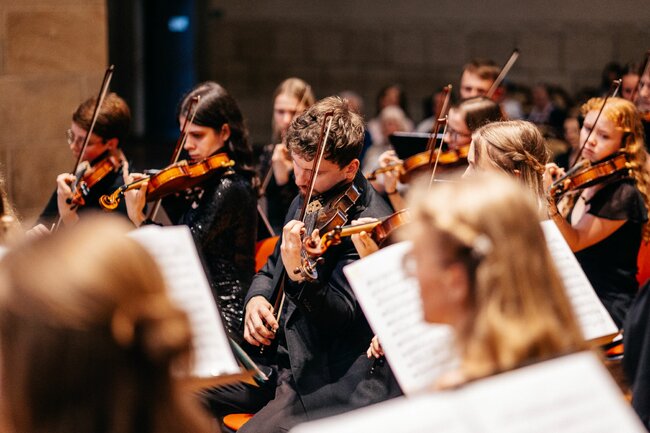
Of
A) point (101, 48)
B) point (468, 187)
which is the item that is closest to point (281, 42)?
point (101, 48)

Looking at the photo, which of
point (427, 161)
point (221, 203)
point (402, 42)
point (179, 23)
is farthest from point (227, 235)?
point (179, 23)

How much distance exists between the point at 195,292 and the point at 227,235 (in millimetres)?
1469

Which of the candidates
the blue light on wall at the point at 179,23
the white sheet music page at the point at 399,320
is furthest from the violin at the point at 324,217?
the blue light on wall at the point at 179,23

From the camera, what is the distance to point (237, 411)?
3.07 metres

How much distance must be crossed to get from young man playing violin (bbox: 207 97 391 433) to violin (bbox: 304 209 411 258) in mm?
40

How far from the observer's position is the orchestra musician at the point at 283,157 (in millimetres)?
4556

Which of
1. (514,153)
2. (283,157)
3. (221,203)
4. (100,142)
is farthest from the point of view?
(283,157)

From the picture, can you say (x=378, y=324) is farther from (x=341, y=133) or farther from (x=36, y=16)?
(x=36, y=16)

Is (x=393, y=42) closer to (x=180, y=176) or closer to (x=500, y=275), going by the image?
(x=180, y=176)

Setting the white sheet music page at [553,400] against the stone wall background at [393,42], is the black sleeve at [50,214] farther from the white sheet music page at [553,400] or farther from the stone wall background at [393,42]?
the stone wall background at [393,42]

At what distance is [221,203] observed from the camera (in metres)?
3.45

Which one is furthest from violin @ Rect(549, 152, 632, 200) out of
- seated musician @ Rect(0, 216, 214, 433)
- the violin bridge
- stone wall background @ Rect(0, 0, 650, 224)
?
stone wall background @ Rect(0, 0, 650, 224)

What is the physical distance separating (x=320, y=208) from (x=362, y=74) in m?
6.41

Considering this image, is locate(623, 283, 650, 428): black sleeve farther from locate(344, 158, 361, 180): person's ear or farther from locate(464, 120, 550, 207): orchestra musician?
locate(344, 158, 361, 180): person's ear
